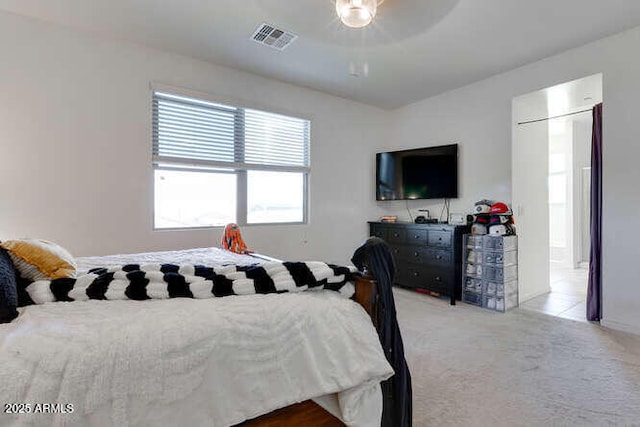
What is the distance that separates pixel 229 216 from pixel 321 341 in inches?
107

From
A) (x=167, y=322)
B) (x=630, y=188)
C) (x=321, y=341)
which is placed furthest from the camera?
(x=630, y=188)

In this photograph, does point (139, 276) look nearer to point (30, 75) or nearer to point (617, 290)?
point (30, 75)

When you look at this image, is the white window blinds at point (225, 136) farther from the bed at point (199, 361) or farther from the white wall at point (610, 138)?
the bed at point (199, 361)

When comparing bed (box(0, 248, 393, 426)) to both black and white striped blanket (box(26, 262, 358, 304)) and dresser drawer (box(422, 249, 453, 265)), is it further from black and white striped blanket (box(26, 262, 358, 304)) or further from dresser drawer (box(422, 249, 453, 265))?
dresser drawer (box(422, 249, 453, 265))

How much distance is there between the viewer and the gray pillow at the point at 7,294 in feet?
3.30

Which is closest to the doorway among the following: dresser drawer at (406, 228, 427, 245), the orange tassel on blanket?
dresser drawer at (406, 228, 427, 245)

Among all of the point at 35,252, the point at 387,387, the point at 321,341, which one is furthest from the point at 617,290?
the point at 35,252

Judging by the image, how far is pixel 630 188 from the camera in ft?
9.22

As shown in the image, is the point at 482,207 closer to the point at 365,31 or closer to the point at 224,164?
the point at 365,31

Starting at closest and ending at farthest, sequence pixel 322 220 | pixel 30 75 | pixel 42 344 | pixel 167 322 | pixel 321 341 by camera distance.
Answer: pixel 42 344
pixel 167 322
pixel 321 341
pixel 30 75
pixel 322 220

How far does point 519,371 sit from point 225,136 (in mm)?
3394

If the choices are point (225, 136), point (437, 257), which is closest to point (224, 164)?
point (225, 136)

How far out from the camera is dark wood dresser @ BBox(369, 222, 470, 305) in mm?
3697

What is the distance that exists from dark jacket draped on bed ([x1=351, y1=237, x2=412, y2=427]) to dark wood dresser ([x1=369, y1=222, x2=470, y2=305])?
8.54ft
